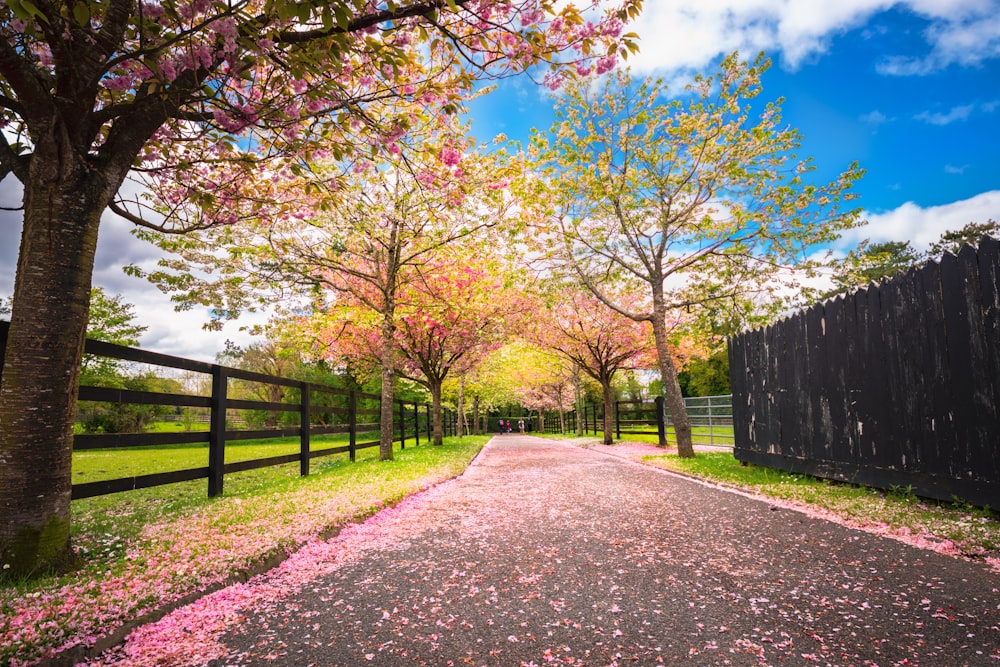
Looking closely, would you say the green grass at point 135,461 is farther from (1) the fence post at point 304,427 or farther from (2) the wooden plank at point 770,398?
(2) the wooden plank at point 770,398

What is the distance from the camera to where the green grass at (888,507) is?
390 centimetres

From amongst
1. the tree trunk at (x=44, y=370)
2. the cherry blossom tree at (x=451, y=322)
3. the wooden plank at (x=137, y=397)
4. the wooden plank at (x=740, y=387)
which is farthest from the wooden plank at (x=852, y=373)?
Result: the cherry blossom tree at (x=451, y=322)

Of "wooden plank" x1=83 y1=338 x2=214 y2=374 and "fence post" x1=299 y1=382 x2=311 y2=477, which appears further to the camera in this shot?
"fence post" x1=299 y1=382 x2=311 y2=477

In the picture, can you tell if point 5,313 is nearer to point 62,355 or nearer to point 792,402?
point 62,355

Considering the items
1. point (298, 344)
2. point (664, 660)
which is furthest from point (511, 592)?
point (298, 344)

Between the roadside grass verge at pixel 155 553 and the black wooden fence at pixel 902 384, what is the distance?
235 inches

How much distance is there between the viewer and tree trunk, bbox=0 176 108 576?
3.14 metres

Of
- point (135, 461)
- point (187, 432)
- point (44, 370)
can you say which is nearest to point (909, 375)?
point (187, 432)

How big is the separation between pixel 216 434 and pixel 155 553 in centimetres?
274

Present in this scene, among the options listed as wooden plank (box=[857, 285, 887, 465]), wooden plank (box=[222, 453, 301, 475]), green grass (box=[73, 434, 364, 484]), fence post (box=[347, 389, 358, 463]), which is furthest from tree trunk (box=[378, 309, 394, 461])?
wooden plank (box=[857, 285, 887, 465])

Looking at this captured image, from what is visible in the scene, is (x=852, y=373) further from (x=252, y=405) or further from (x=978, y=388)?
(x=252, y=405)

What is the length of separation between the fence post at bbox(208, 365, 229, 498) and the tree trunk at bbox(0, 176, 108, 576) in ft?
8.84

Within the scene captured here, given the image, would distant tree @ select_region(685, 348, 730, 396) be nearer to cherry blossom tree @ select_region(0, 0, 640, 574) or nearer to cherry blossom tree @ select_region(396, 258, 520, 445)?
cherry blossom tree @ select_region(396, 258, 520, 445)

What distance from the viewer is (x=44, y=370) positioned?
3232mm
